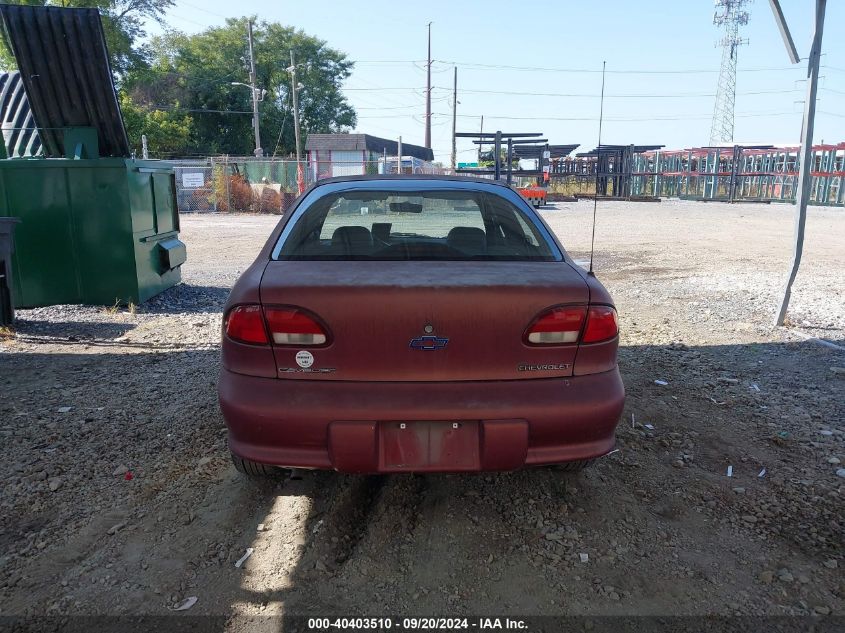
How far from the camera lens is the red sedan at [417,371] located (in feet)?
8.19

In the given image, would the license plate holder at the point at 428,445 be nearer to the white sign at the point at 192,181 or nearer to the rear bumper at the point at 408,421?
the rear bumper at the point at 408,421

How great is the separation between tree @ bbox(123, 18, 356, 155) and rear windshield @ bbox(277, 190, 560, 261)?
4853cm

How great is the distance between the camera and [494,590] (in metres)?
2.45

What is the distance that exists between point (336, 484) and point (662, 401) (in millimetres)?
2491

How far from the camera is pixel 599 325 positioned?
2652 millimetres

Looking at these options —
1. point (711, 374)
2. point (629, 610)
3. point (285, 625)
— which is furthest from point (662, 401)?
point (285, 625)

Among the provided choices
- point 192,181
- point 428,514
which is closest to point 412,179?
point 428,514

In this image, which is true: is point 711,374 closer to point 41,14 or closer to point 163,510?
point 163,510

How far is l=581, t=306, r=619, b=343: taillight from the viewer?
2.63 m

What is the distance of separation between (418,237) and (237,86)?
5333cm

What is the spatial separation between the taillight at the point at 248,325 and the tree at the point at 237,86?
162 ft

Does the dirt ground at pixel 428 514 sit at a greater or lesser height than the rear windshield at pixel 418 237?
lesser

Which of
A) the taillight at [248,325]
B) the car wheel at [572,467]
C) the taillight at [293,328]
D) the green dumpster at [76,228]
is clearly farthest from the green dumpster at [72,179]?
the car wheel at [572,467]

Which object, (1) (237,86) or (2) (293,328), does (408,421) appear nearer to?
(2) (293,328)
